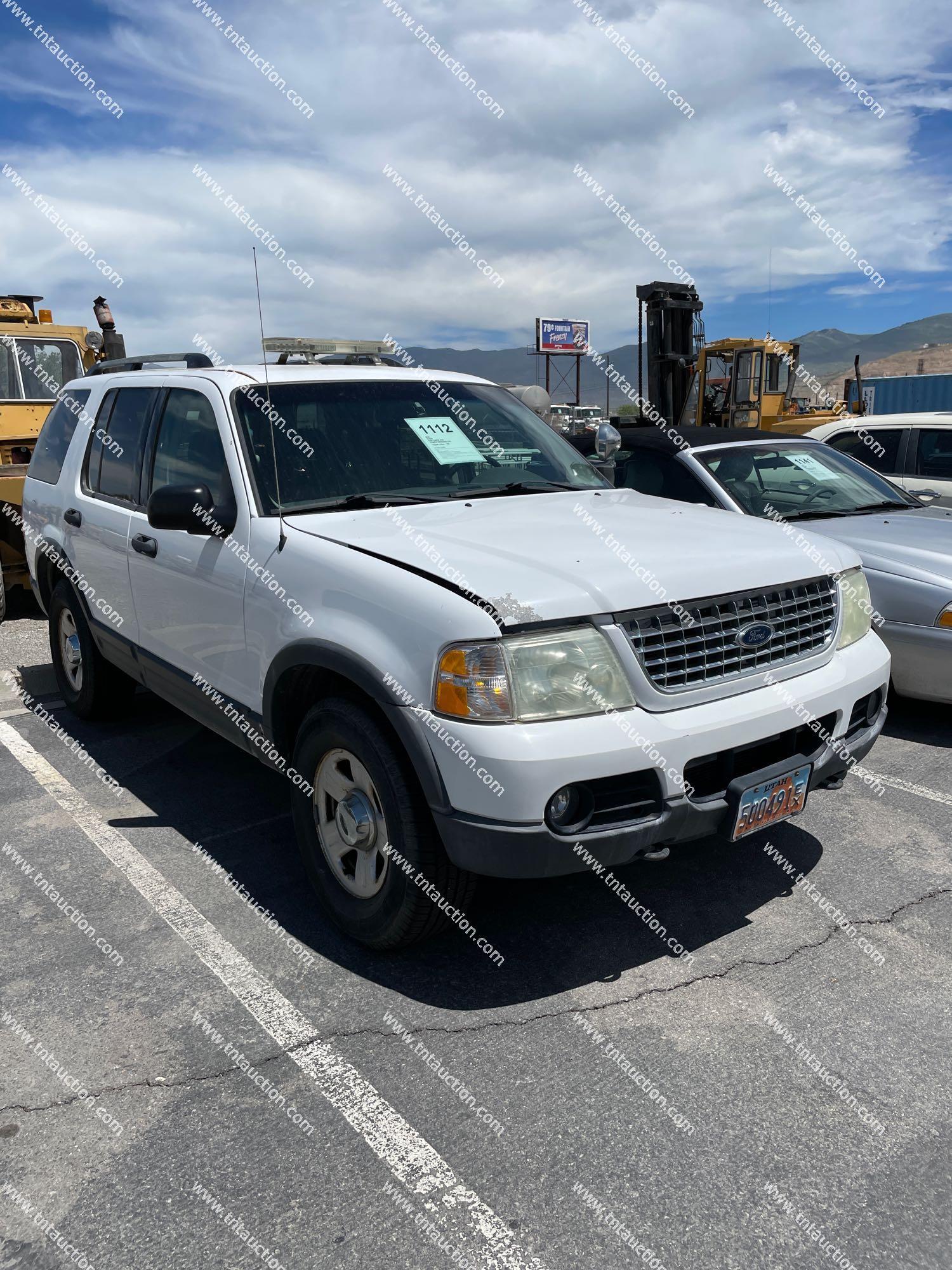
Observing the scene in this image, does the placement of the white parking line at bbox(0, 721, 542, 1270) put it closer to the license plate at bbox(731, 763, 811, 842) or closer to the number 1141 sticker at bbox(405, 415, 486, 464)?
the license plate at bbox(731, 763, 811, 842)

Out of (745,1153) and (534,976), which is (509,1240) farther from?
(534,976)

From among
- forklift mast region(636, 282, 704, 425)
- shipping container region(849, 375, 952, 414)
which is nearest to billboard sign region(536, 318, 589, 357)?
shipping container region(849, 375, 952, 414)

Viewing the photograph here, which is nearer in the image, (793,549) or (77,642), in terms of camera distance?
(793,549)

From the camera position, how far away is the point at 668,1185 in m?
2.24

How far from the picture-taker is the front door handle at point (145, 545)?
13.6 ft

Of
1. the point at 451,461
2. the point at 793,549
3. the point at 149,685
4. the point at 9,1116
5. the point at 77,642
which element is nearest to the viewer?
the point at 9,1116

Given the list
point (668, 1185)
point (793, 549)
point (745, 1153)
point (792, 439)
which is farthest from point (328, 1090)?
point (792, 439)

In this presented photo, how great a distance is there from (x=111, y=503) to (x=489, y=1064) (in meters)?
3.27

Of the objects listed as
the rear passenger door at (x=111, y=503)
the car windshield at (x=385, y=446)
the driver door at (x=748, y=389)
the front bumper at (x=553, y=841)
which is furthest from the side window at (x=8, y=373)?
the driver door at (x=748, y=389)

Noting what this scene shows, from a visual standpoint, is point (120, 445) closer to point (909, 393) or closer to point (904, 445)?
point (904, 445)

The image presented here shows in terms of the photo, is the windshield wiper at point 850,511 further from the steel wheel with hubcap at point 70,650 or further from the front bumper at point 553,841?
the steel wheel with hubcap at point 70,650

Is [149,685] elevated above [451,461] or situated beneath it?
situated beneath

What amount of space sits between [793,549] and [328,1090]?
7.31 ft

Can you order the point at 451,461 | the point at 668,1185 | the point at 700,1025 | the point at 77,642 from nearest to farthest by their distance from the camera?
1. the point at 668,1185
2. the point at 700,1025
3. the point at 451,461
4. the point at 77,642
